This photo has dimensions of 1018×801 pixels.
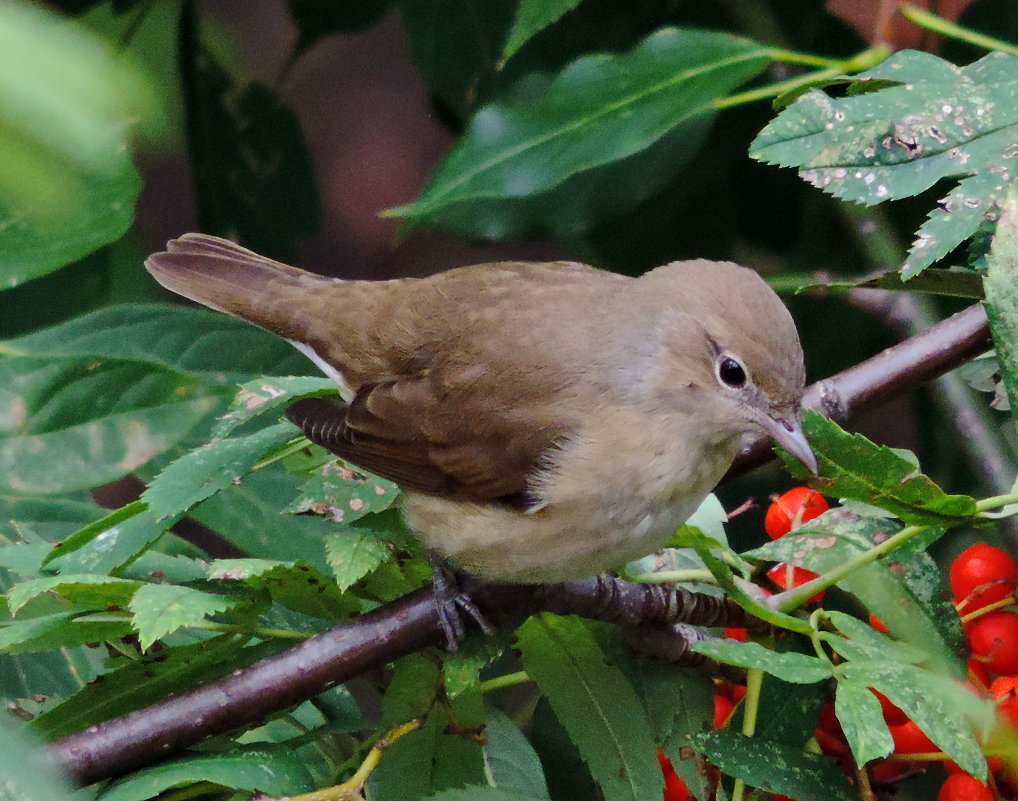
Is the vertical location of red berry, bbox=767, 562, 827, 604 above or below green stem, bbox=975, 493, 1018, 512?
below

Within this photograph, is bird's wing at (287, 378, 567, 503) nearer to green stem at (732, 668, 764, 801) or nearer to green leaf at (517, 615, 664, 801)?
green leaf at (517, 615, 664, 801)

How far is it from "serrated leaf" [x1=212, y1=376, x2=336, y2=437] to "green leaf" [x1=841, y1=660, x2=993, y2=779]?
3.07 ft

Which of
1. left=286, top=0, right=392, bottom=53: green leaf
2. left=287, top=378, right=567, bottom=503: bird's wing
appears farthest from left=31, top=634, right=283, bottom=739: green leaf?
left=286, top=0, right=392, bottom=53: green leaf

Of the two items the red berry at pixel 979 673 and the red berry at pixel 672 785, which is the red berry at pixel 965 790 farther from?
the red berry at pixel 672 785

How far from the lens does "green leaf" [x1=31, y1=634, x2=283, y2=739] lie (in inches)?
57.4

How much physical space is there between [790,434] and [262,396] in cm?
Answer: 85

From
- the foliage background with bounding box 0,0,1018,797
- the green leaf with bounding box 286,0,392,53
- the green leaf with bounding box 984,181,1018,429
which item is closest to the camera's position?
the green leaf with bounding box 984,181,1018,429

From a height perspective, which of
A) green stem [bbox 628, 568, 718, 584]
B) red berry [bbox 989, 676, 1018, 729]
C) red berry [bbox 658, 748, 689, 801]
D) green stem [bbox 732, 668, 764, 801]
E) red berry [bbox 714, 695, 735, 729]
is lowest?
red berry [bbox 658, 748, 689, 801]

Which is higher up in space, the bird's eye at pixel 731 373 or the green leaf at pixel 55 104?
the green leaf at pixel 55 104

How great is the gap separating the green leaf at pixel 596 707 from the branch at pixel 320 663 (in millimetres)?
52

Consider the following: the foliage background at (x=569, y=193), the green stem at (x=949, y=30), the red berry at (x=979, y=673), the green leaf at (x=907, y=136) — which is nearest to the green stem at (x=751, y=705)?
the red berry at (x=979, y=673)

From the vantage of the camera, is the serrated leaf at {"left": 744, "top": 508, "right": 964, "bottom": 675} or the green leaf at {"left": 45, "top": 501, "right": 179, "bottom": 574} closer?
the serrated leaf at {"left": 744, "top": 508, "right": 964, "bottom": 675}

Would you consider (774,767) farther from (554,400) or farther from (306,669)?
(554,400)

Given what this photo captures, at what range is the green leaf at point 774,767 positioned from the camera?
1324 millimetres
